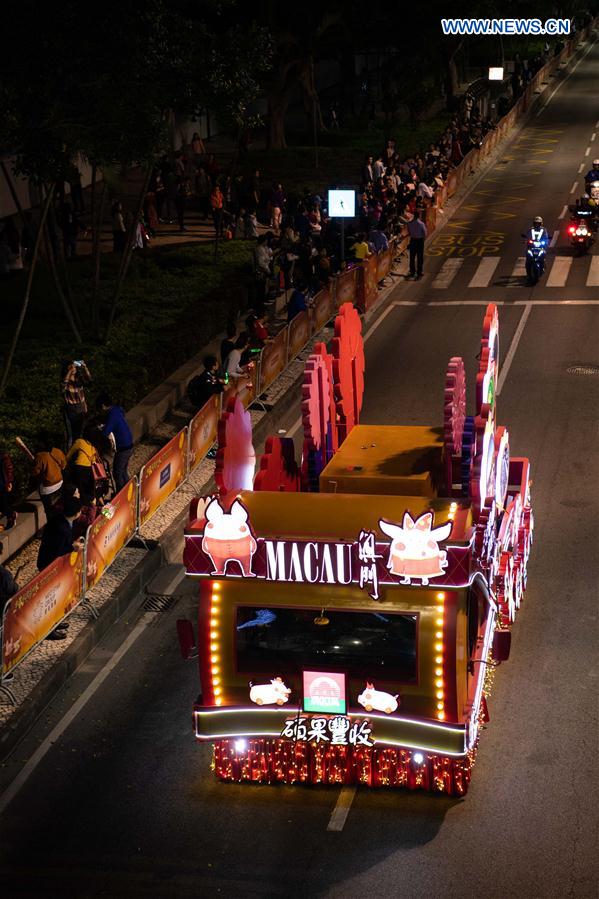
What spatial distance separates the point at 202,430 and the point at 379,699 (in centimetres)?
995

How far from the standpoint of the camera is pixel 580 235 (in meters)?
37.2

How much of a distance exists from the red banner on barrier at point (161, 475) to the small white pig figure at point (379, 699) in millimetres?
6974

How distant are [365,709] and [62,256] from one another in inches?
646

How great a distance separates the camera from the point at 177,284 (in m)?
32.7

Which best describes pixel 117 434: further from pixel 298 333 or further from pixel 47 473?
pixel 298 333

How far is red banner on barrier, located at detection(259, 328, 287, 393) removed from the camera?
2541 centimetres

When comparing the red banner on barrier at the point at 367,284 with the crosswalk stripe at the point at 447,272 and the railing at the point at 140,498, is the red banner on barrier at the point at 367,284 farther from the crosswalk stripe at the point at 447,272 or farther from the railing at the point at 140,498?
the crosswalk stripe at the point at 447,272

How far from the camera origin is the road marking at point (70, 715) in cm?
1338

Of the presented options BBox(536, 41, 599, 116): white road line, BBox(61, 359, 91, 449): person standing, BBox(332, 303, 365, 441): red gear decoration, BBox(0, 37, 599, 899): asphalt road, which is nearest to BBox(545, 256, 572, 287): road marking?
BBox(0, 37, 599, 899): asphalt road

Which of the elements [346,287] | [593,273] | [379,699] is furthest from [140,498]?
[593,273]

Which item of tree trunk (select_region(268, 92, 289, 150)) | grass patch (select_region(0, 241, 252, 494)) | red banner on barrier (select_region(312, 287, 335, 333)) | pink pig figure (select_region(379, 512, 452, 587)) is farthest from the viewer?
tree trunk (select_region(268, 92, 289, 150))

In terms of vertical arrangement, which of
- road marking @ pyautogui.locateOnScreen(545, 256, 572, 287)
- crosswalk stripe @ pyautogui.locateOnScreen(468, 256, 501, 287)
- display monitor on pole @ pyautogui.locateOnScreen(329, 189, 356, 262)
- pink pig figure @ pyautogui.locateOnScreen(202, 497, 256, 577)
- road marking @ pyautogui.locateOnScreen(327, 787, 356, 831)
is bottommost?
crosswalk stripe @ pyautogui.locateOnScreen(468, 256, 501, 287)

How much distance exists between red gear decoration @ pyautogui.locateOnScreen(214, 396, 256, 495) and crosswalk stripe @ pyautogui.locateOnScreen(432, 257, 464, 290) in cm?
2198

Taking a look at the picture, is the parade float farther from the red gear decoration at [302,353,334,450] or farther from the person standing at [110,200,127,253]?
the person standing at [110,200,127,253]
